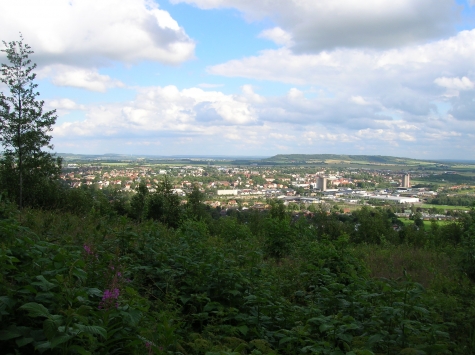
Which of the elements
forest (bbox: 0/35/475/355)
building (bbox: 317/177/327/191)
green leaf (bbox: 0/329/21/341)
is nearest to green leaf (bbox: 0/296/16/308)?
forest (bbox: 0/35/475/355)

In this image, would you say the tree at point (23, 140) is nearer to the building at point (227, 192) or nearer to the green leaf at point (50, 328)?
the green leaf at point (50, 328)

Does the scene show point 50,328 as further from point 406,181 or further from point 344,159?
point 344,159

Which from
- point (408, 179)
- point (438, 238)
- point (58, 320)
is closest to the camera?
point (58, 320)

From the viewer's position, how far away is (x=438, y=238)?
685 inches

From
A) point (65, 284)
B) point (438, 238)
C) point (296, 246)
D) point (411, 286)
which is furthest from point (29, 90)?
point (438, 238)

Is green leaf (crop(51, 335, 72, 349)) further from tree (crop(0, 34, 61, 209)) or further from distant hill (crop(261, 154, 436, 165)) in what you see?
distant hill (crop(261, 154, 436, 165))

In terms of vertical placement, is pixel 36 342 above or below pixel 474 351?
above

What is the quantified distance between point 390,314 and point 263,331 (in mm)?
1377

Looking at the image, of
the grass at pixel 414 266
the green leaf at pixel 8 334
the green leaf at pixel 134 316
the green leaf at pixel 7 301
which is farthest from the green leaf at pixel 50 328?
the grass at pixel 414 266

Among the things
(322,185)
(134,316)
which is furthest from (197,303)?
(322,185)

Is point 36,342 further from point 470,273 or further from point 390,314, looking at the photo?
point 470,273

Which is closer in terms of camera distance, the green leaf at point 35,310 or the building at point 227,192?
the green leaf at point 35,310

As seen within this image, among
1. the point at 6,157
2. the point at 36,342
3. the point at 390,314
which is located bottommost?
the point at 390,314

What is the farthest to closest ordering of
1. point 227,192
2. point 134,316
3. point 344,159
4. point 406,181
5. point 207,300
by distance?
point 344,159 → point 406,181 → point 227,192 → point 207,300 → point 134,316
